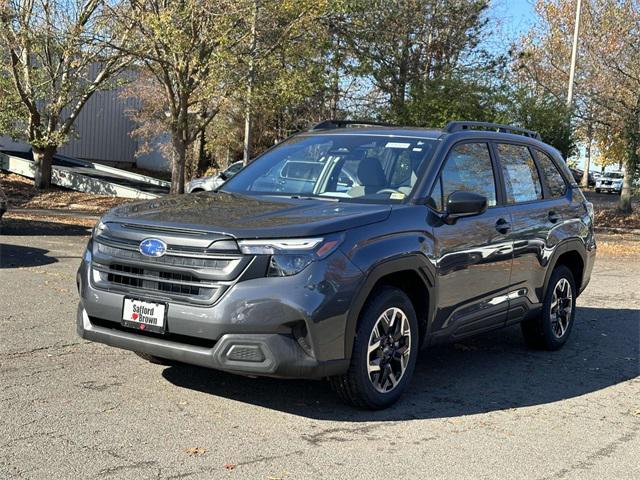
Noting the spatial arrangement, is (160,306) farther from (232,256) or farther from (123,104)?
(123,104)

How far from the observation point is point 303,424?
474cm

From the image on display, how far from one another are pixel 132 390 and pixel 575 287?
14.3ft

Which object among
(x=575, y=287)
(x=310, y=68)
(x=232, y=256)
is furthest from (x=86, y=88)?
(x=232, y=256)

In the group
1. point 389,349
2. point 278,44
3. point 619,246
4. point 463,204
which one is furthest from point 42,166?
point 389,349

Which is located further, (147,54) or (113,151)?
(113,151)

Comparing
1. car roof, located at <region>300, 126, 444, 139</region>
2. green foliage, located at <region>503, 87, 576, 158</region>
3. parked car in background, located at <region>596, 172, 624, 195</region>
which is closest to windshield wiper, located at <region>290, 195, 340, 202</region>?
car roof, located at <region>300, 126, 444, 139</region>

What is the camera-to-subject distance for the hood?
4516 millimetres

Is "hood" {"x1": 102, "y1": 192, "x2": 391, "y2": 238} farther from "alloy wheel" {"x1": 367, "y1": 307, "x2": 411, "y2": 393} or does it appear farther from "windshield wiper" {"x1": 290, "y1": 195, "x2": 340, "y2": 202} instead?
"alloy wheel" {"x1": 367, "y1": 307, "x2": 411, "y2": 393}

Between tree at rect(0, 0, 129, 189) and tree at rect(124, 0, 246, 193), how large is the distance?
3.11 feet

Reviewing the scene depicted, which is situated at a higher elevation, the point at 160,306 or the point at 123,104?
the point at 123,104

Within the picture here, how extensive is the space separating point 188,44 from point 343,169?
1206 cm

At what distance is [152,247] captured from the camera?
15.2 feet

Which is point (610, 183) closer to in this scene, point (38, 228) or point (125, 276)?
point (38, 228)

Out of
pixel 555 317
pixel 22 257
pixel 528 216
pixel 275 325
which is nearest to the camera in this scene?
pixel 275 325
